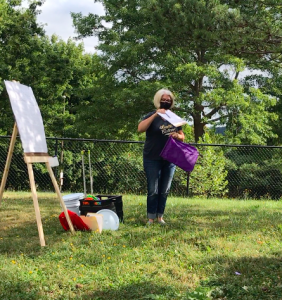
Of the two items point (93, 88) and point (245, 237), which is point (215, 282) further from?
point (93, 88)

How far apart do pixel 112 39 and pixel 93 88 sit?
2643 millimetres

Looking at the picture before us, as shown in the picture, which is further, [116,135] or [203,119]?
[116,135]

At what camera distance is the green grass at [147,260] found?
10.3 feet

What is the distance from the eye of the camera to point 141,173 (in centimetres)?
1370

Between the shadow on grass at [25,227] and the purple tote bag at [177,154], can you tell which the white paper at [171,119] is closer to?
the purple tote bag at [177,154]

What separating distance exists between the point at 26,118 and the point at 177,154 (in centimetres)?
193

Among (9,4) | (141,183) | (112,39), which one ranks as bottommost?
(141,183)

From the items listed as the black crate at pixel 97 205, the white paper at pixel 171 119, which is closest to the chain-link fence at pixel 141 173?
the black crate at pixel 97 205

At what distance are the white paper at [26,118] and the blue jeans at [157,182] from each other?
141cm

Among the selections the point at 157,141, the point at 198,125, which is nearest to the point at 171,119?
the point at 157,141

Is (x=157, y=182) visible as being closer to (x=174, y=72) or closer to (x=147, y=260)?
(x=147, y=260)

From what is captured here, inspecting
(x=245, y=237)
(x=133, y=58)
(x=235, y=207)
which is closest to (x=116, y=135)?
(x=133, y=58)

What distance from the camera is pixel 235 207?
7477 mm

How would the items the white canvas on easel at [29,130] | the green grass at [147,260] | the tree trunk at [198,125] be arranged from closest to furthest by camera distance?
the green grass at [147,260]
the white canvas on easel at [29,130]
the tree trunk at [198,125]
